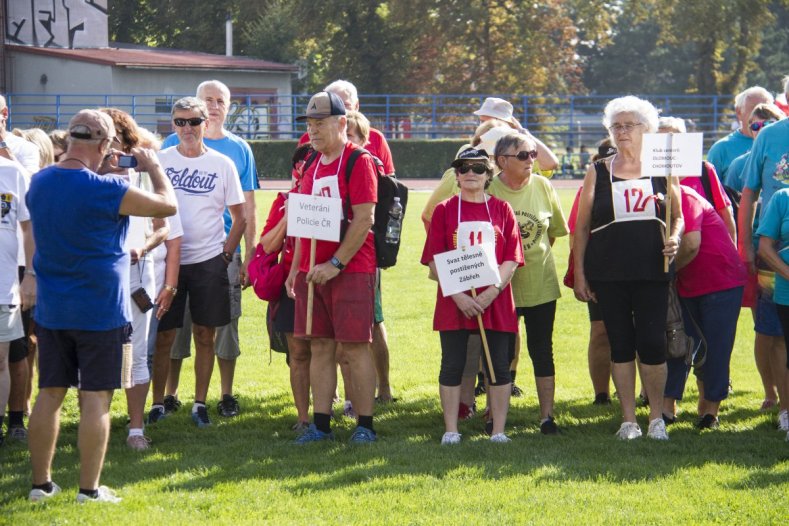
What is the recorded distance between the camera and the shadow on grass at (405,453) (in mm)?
5902

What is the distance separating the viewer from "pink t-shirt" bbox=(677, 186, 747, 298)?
23.3 ft

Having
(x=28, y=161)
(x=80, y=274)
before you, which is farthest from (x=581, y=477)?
(x=28, y=161)

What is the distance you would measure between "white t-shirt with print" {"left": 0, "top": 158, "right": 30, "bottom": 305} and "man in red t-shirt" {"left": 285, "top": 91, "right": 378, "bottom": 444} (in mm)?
1556

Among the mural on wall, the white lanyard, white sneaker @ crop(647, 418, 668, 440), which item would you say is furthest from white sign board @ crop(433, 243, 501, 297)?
the mural on wall

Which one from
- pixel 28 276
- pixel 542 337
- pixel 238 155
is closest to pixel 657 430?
pixel 542 337

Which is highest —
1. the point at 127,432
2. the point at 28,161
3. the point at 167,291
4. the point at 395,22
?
the point at 395,22

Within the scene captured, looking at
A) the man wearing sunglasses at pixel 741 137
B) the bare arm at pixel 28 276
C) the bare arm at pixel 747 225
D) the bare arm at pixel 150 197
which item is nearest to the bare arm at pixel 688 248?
the bare arm at pixel 747 225

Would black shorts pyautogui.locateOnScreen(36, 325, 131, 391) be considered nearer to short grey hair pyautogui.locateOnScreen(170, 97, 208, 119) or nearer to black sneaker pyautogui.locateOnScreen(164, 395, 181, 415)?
short grey hair pyautogui.locateOnScreen(170, 97, 208, 119)

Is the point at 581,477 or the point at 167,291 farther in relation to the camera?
the point at 167,291

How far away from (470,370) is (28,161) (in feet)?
10.0

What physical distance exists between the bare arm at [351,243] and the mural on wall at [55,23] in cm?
3715

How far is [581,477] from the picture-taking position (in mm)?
5871

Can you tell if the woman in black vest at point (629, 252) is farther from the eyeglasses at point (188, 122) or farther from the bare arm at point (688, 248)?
the eyeglasses at point (188, 122)

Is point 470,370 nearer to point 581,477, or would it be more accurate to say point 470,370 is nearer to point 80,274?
point 581,477
